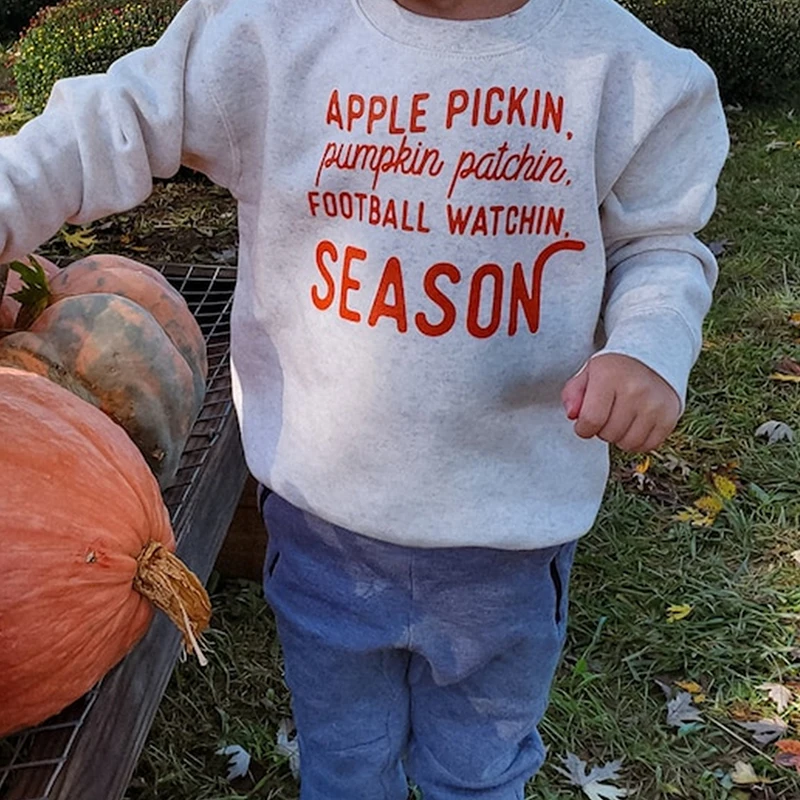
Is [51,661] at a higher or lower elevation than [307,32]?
lower

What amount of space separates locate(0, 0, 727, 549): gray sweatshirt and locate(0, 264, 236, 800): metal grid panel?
424mm

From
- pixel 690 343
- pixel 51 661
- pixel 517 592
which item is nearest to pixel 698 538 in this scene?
pixel 517 592

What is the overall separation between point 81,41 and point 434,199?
4092 millimetres

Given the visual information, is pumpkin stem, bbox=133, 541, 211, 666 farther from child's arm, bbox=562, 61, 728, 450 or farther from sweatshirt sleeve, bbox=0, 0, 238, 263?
child's arm, bbox=562, 61, 728, 450

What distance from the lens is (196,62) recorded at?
1305 millimetres

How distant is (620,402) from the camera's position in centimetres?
119

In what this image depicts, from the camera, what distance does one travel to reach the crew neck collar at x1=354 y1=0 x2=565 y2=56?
4.13 feet

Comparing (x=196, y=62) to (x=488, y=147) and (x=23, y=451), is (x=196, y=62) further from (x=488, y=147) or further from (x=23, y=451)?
(x=23, y=451)

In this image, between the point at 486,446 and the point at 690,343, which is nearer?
the point at 690,343

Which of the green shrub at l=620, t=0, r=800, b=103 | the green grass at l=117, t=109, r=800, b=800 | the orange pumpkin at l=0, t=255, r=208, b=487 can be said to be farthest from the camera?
the green shrub at l=620, t=0, r=800, b=103

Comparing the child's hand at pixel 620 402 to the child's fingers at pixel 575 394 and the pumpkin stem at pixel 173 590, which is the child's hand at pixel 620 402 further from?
the pumpkin stem at pixel 173 590

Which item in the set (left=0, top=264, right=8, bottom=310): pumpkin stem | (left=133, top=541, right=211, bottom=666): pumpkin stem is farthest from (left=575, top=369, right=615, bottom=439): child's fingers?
(left=0, top=264, right=8, bottom=310): pumpkin stem

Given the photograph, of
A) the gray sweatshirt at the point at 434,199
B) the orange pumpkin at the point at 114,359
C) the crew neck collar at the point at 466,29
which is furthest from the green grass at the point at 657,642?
the crew neck collar at the point at 466,29

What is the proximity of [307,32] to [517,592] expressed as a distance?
0.74m
